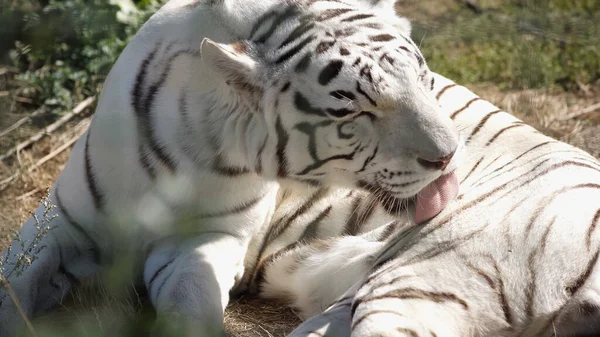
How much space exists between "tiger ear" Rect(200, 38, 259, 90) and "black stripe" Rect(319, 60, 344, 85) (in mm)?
188

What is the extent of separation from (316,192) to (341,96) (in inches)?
22.3

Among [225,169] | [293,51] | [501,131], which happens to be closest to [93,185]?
[225,169]

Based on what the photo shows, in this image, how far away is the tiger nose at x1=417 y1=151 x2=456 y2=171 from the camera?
7.63ft

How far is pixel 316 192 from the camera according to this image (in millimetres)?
2826

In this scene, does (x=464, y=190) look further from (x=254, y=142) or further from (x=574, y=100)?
(x=574, y=100)

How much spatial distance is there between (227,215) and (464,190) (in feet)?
2.44

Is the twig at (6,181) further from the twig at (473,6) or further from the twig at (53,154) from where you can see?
the twig at (473,6)

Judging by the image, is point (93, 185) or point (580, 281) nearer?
point (580, 281)

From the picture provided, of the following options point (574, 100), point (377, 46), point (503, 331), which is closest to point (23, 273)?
point (377, 46)

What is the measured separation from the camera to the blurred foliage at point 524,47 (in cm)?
470

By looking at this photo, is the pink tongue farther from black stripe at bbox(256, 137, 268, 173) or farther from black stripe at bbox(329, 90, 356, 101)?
black stripe at bbox(256, 137, 268, 173)

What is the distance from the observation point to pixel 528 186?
2420 mm

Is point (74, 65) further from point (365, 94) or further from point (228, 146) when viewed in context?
point (365, 94)

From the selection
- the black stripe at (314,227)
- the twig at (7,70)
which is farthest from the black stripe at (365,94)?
the twig at (7,70)
